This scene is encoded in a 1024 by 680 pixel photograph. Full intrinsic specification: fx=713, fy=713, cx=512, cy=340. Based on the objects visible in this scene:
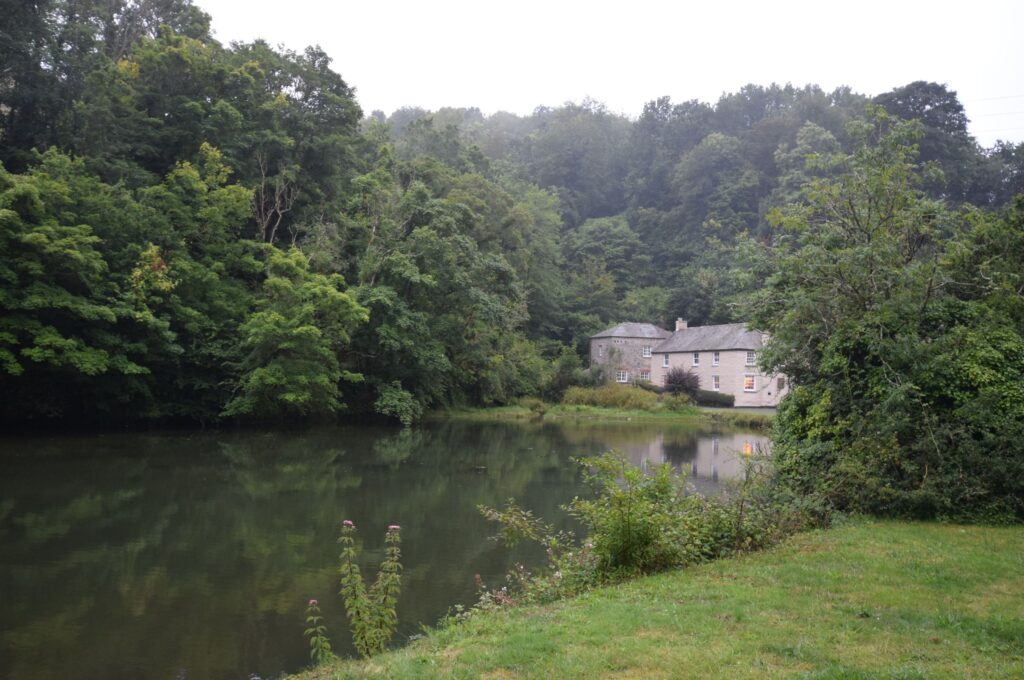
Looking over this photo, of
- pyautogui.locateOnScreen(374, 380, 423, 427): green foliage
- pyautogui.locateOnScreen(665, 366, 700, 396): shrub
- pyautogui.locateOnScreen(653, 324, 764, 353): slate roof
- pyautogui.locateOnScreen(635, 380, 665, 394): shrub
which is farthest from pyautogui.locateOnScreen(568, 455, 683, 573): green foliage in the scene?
pyautogui.locateOnScreen(653, 324, 764, 353): slate roof

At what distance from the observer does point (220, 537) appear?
42.6 feet

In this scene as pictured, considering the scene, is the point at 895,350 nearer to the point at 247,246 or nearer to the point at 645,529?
the point at 645,529

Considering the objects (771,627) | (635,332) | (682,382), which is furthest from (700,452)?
(635,332)

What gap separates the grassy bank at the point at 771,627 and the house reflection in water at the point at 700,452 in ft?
31.2

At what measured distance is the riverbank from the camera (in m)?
41.9

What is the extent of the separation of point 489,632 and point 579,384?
44.3m

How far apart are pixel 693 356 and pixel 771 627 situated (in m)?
49.3

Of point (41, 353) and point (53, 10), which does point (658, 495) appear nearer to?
point (41, 353)

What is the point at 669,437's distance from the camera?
3312cm

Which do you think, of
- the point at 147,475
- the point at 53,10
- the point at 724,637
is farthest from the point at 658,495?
the point at 53,10

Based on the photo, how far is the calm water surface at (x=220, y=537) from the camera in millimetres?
8172

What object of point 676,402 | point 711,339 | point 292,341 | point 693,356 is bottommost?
point 676,402

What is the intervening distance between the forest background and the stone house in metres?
4.23

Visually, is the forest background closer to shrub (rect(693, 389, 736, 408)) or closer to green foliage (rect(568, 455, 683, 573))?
green foliage (rect(568, 455, 683, 573))
